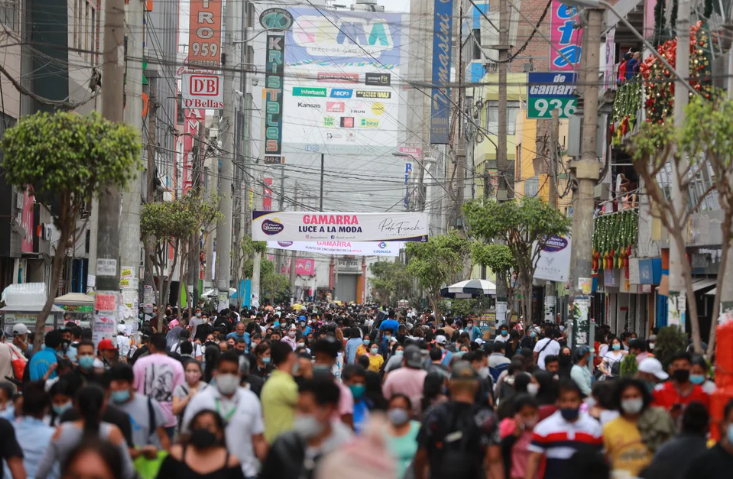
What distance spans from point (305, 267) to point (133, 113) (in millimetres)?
137832

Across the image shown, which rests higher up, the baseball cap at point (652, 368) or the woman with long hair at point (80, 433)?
→ the baseball cap at point (652, 368)

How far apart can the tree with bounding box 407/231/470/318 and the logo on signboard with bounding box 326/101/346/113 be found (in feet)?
354

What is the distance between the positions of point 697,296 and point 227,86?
702 inches

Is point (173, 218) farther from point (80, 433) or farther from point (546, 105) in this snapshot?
point (80, 433)

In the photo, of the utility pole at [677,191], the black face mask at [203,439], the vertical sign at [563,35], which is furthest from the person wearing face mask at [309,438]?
the vertical sign at [563,35]

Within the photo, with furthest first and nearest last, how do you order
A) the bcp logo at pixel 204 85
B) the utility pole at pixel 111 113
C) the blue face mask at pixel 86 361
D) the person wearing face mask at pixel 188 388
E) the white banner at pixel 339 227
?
the white banner at pixel 339 227
the bcp logo at pixel 204 85
the utility pole at pixel 111 113
the blue face mask at pixel 86 361
the person wearing face mask at pixel 188 388

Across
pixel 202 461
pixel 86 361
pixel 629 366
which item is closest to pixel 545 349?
pixel 629 366

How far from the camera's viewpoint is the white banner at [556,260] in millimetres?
30969

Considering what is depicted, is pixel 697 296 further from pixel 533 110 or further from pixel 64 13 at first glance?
pixel 64 13

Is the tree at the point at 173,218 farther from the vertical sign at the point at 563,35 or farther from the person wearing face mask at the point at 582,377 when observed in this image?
the person wearing face mask at the point at 582,377

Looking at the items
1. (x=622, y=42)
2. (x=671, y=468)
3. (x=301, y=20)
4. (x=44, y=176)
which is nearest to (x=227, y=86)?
(x=622, y=42)

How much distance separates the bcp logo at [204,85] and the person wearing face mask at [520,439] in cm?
3160

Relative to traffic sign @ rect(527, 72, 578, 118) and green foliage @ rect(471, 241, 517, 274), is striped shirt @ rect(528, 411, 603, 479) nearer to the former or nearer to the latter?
traffic sign @ rect(527, 72, 578, 118)

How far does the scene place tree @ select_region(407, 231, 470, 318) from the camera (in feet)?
165
